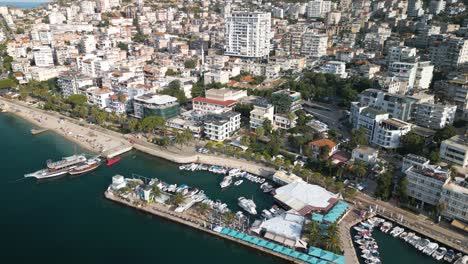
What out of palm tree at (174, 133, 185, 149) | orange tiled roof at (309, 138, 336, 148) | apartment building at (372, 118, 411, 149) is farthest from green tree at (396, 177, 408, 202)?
palm tree at (174, 133, 185, 149)

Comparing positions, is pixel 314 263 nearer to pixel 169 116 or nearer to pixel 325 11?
pixel 169 116

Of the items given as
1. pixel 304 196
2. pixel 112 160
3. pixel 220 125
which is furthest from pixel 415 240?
pixel 112 160

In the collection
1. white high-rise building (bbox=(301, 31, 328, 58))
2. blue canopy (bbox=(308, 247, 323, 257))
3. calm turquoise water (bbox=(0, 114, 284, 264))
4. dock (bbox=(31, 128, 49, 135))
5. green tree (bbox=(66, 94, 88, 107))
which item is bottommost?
calm turquoise water (bbox=(0, 114, 284, 264))

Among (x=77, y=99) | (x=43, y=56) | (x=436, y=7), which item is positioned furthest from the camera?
(x=436, y=7)

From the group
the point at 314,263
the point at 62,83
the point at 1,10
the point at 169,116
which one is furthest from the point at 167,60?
the point at 1,10

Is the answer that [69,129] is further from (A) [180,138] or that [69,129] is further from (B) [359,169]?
(B) [359,169]

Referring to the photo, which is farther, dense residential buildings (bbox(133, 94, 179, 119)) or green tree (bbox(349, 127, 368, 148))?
dense residential buildings (bbox(133, 94, 179, 119))

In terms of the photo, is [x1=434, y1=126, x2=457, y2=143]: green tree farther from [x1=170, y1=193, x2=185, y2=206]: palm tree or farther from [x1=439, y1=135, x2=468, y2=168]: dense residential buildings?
[x1=170, y1=193, x2=185, y2=206]: palm tree
